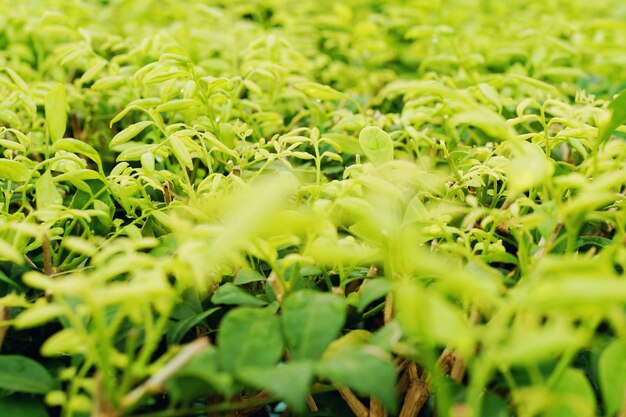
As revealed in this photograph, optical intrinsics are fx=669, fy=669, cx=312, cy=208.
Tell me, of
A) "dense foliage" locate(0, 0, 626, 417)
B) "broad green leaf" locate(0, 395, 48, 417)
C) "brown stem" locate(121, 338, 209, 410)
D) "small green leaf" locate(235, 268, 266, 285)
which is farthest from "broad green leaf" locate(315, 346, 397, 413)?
"broad green leaf" locate(0, 395, 48, 417)

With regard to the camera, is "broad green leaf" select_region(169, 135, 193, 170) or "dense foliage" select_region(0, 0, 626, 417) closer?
"dense foliage" select_region(0, 0, 626, 417)

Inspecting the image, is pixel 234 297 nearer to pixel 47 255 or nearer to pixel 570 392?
pixel 47 255

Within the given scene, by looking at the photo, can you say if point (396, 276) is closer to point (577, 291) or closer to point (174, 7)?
point (577, 291)

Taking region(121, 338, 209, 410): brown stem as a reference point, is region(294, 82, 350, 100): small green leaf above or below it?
above

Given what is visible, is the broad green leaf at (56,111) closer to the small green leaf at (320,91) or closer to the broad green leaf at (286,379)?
the small green leaf at (320,91)

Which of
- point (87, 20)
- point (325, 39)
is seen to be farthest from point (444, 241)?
point (87, 20)

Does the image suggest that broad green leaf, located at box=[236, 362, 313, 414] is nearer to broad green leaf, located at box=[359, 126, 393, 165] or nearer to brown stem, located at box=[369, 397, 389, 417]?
brown stem, located at box=[369, 397, 389, 417]

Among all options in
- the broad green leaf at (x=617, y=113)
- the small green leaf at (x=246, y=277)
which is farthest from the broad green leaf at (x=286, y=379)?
the broad green leaf at (x=617, y=113)
